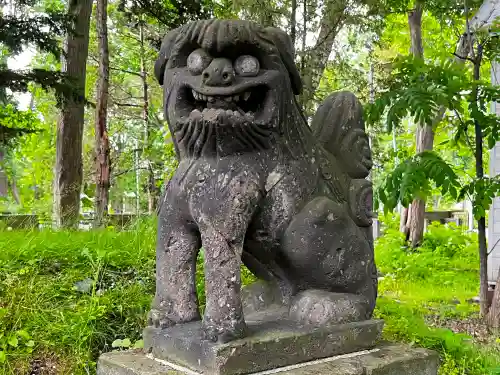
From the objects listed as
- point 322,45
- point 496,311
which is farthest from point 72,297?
point 322,45

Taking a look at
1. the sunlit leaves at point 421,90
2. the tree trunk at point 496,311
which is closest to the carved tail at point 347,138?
the sunlit leaves at point 421,90

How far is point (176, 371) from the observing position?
6.36ft

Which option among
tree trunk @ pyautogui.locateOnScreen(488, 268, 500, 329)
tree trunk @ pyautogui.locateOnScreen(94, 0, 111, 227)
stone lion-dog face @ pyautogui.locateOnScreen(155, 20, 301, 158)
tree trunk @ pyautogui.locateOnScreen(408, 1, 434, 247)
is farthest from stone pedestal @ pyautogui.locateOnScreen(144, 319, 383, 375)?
tree trunk @ pyautogui.locateOnScreen(408, 1, 434, 247)

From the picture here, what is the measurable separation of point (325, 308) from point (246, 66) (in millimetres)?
950

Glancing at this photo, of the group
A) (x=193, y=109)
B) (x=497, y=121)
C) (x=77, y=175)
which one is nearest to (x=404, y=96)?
(x=497, y=121)

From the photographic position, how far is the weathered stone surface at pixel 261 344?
5.99ft

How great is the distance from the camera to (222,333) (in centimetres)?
185

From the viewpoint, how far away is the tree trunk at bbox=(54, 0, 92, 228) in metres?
7.59

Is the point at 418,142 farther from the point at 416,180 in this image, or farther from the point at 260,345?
the point at 260,345

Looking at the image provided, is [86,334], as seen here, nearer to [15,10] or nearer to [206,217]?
→ [206,217]

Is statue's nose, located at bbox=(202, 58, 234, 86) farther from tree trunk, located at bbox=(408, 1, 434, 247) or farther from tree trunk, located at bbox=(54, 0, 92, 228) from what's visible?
tree trunk, located at bbox=(408, 1, 434, 247)

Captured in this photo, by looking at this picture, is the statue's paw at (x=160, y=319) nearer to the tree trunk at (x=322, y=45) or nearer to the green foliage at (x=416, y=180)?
the green foliage at (x=416, y=180)

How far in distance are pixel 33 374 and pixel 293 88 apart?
2415mm

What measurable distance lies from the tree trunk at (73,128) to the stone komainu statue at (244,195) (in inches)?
215
